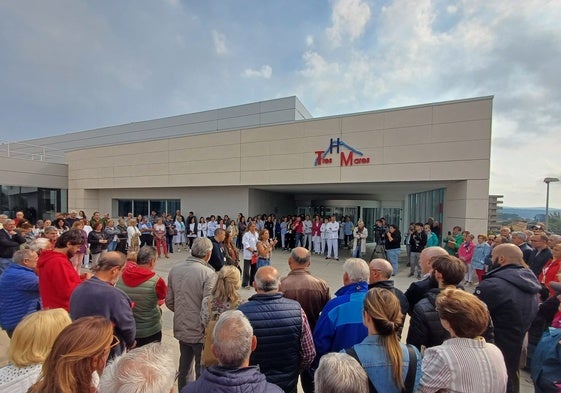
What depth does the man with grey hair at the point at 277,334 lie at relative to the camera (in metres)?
2.04

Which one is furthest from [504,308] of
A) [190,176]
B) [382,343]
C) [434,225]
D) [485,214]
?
[190,176]

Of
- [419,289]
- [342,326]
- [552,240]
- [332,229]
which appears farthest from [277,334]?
[332,229]

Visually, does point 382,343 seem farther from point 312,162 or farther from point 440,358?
point 312,162

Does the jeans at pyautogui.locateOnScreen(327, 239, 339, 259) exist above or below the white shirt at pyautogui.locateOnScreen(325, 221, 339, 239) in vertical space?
below

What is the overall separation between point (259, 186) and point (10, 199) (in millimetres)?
17599

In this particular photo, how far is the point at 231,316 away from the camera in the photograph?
60.0 inches

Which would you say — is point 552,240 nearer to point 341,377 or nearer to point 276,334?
point 276,334

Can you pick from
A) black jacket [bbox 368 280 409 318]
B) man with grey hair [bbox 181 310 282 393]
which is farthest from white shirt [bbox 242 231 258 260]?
man with grey hair [bbox 181 310 282 393]

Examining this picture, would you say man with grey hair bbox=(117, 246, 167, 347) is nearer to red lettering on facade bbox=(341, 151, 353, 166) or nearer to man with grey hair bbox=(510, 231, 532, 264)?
man with grey hair bbox=(510, 231, 532, 264)

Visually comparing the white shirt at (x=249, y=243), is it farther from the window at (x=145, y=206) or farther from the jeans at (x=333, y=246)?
the window at (x=145, y=206)

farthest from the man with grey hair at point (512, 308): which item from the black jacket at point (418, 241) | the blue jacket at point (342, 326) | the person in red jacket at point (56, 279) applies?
the black jacket at point (418, 241)

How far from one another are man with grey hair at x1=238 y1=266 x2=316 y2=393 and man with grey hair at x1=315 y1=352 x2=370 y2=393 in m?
0.83

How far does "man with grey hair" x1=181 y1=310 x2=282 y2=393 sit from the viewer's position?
1.25 metres

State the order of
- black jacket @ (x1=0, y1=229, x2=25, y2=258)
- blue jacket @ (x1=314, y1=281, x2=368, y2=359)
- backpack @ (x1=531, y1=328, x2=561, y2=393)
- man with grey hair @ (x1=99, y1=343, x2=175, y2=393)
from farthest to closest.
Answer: black jacket @ (x1=0, y1=229, x2=25, y2=258)
blue jacket @ (x1=314, y1=281, x2=368, y2=359)
backpack @ (x1=531, y1=328, x2=561, y2=393)
man with grey hair @ (x1=99, y1=343, x2=175, y2=393)
